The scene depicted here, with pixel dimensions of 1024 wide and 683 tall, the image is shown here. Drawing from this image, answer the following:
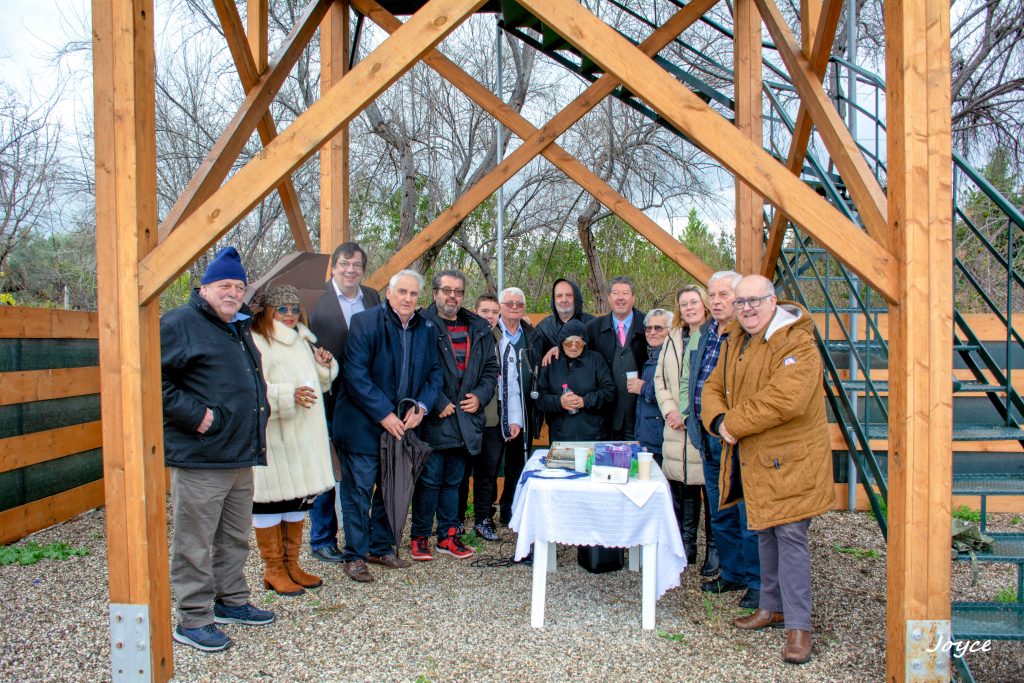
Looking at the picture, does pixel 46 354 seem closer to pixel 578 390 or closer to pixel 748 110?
pixel 578 390

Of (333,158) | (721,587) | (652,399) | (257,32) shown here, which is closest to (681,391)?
(652,399)

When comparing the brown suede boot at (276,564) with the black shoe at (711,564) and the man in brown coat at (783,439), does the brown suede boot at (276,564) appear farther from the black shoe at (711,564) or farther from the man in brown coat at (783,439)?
the man in brown coat at (783,439)

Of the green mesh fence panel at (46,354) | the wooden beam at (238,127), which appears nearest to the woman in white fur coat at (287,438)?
the wooden beam at (238,127)

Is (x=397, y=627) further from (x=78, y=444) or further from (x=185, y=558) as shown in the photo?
(x=78, y=444)

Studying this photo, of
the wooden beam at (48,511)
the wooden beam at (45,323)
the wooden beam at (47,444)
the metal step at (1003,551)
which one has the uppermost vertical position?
the wooden beam at (45,323)

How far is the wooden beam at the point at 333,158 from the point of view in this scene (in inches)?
248

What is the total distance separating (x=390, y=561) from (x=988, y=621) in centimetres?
331

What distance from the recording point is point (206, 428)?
3.72m

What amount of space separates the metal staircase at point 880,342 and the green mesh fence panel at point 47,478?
17.1 feet

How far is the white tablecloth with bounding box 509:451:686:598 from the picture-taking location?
4.16 m

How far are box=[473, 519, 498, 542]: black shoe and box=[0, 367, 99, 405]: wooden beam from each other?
3.49 meters

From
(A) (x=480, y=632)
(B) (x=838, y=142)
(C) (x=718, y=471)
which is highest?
(B) (x=838, y=142)

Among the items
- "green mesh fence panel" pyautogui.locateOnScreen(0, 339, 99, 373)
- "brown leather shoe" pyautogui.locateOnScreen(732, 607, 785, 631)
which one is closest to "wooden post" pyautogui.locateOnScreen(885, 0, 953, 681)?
"brown leather shoe" pyautogui.locateOnScreen(732, 607, 785, 631)

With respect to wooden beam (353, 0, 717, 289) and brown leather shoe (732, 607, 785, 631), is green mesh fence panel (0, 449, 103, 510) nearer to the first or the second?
wooden beam (353, 0, 717, 289)
